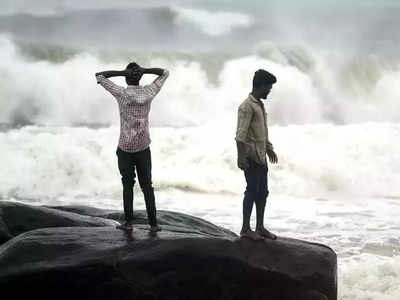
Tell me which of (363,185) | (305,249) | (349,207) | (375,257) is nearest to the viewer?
(305,249)

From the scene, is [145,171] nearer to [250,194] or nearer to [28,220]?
[250,194]

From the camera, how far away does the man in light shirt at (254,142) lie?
5.57 meters

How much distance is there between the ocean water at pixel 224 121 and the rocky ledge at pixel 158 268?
308cm

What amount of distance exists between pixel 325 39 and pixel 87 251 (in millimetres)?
30314

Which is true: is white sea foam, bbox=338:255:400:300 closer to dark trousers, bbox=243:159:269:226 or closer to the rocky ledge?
the rocky ledge

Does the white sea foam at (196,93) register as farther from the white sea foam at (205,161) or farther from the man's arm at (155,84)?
the man's arm at (155,84)

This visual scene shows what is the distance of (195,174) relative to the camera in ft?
60.7

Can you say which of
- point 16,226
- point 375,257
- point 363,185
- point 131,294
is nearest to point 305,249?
point 131,294

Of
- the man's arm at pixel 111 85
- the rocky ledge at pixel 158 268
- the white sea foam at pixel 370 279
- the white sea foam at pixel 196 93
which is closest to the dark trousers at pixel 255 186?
the rocky ledge at pixel 158 268

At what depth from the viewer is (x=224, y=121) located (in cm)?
2622

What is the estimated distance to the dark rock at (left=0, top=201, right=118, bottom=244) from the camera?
21.6 feet

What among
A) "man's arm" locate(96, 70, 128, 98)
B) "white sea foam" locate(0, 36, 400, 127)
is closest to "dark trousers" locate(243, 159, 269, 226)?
"man's arm" locate(96, 70, 128, 98)

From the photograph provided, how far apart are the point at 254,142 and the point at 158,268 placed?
4.31 feet

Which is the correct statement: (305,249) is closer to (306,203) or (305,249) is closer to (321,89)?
→ (306,203)
